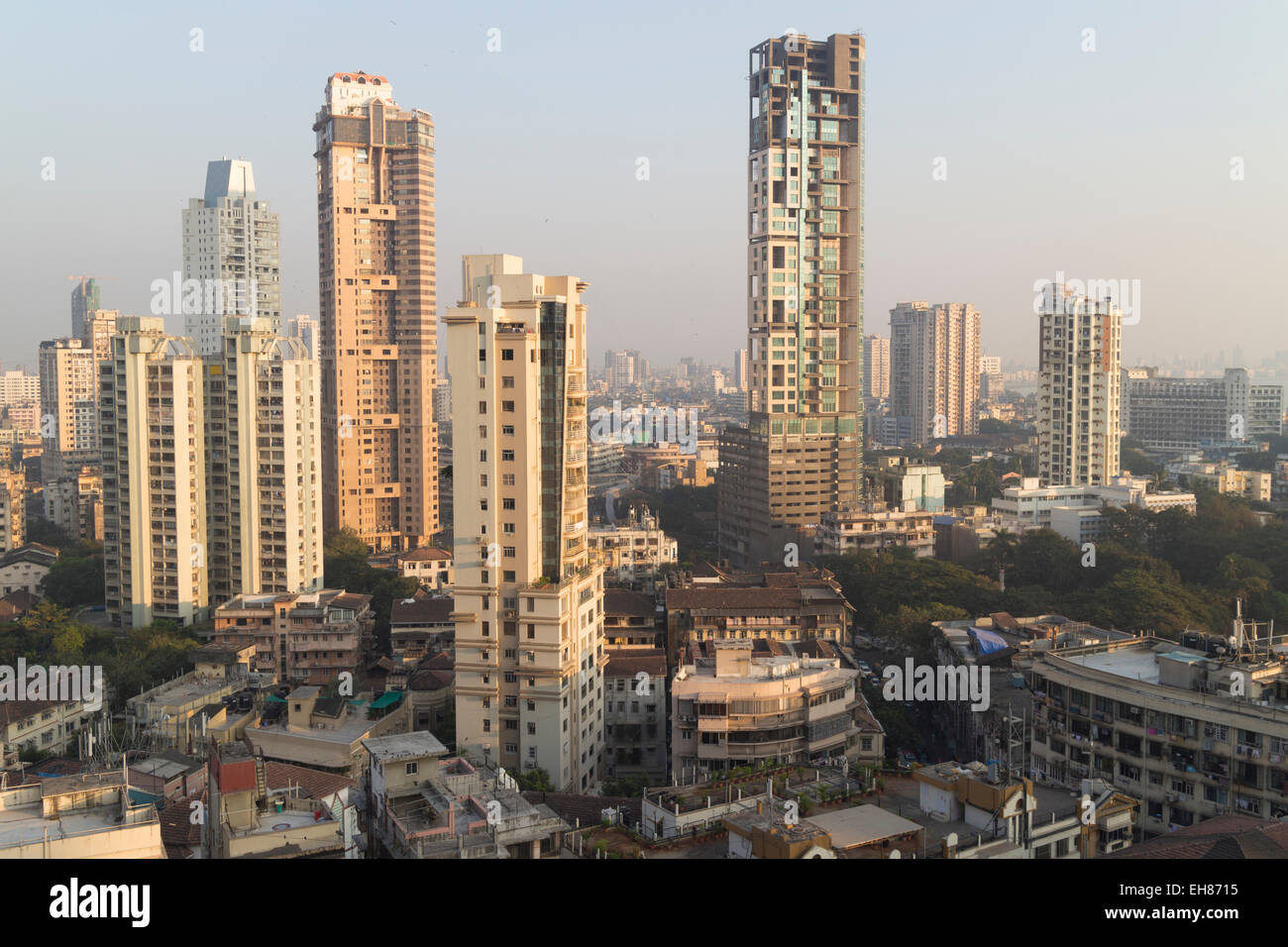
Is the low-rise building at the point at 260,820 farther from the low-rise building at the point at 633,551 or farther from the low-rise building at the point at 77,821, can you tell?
the low-rise building at the point at 633,551

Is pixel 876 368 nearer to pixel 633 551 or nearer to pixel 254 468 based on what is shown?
pixel 633 551

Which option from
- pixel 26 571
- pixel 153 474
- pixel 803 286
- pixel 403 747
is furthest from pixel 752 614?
pixel 26 571

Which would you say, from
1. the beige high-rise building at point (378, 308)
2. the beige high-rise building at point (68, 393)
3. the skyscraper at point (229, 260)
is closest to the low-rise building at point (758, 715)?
the beige high-rise building at point (378, 308)

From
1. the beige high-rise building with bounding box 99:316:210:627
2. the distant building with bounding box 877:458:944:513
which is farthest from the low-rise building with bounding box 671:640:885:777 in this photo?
the distant building with bounding box 877:458:944:513

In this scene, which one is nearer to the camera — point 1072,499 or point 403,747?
point 403,747

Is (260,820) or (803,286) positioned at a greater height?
(803,286)

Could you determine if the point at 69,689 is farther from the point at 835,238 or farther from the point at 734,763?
the point at 835,238
